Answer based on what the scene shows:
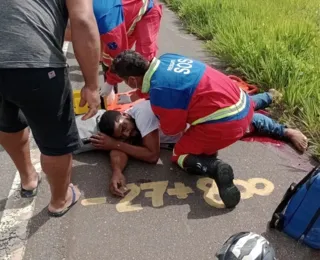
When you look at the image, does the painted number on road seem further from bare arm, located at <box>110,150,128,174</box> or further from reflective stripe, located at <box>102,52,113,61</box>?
reflective stripe, located at <box>102,52,113,61</box>

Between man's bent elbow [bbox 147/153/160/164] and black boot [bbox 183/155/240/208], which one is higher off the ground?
black boot [bbox 183/155/240/208]

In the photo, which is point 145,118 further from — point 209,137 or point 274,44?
point 274,44

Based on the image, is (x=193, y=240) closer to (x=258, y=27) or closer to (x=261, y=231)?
(x=261, y=231)

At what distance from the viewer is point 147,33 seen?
363cm

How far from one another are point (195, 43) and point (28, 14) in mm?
4322

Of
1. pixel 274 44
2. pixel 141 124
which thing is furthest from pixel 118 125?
pixel 274 44

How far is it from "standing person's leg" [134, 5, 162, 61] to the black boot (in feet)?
3.99

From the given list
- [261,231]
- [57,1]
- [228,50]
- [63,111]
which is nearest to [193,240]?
[261,231]

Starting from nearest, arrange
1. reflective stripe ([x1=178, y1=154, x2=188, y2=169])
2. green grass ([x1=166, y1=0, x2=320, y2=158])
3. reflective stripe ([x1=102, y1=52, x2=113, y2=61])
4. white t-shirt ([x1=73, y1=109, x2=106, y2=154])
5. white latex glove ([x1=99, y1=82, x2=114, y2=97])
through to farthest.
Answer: reflective stripe ([x1=178, y1=154, x2=188, y2=169]), white t-shirt ([x1=73, y1=109, x2=106, y2=154]), reflective stripe ([x1=102, y1=52, x2=113, y2=61]), white latex glove ([x1=99, y1=82, x2=114, y2=97]), green grass ([x1=166, y1=0, x2=320, y2=158])

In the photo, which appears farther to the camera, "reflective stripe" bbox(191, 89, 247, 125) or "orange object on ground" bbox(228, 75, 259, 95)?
"orange object on ground" bbox(228, 75, 259, 95)

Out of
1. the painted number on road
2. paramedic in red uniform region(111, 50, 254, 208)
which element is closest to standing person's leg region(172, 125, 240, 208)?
paramedic in red uniform region(111, 50, 254, 208)

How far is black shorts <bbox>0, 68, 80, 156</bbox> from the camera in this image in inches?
70.0

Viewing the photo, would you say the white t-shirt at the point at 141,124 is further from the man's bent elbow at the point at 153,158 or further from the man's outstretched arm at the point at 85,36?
the man's outstretched arm at the point at 85,36

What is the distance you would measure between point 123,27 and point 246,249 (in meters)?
2.14
